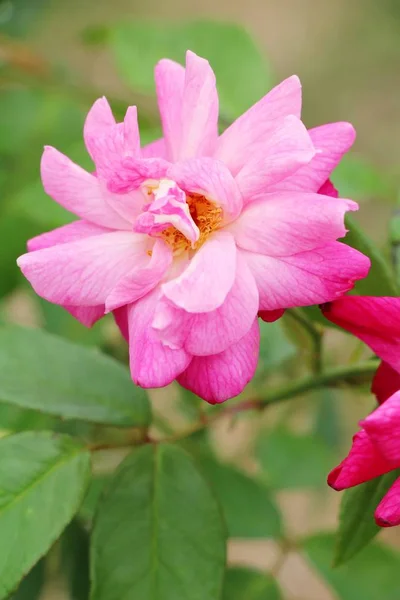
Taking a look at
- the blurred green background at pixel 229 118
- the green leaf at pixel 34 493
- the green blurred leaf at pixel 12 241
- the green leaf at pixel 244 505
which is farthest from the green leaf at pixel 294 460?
the green leaf at pixel 34 493

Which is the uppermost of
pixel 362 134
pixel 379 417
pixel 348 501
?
pixel 379 417

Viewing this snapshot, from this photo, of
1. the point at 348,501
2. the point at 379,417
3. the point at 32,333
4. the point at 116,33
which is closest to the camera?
the point at 379,417

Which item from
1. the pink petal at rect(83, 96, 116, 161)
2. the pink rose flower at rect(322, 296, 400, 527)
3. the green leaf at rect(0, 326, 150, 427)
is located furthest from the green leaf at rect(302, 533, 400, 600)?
the pink petal at rect(83, 96, 116, 161)

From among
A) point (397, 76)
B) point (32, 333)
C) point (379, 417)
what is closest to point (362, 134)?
point (397, 76)

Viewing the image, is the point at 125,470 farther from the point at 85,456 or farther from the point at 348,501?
the point at 348,501

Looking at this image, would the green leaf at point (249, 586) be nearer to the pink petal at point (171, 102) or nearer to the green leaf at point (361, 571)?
the green leaf at point (361, 571)

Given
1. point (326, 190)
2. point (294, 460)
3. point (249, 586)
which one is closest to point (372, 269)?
point (326, 190)
